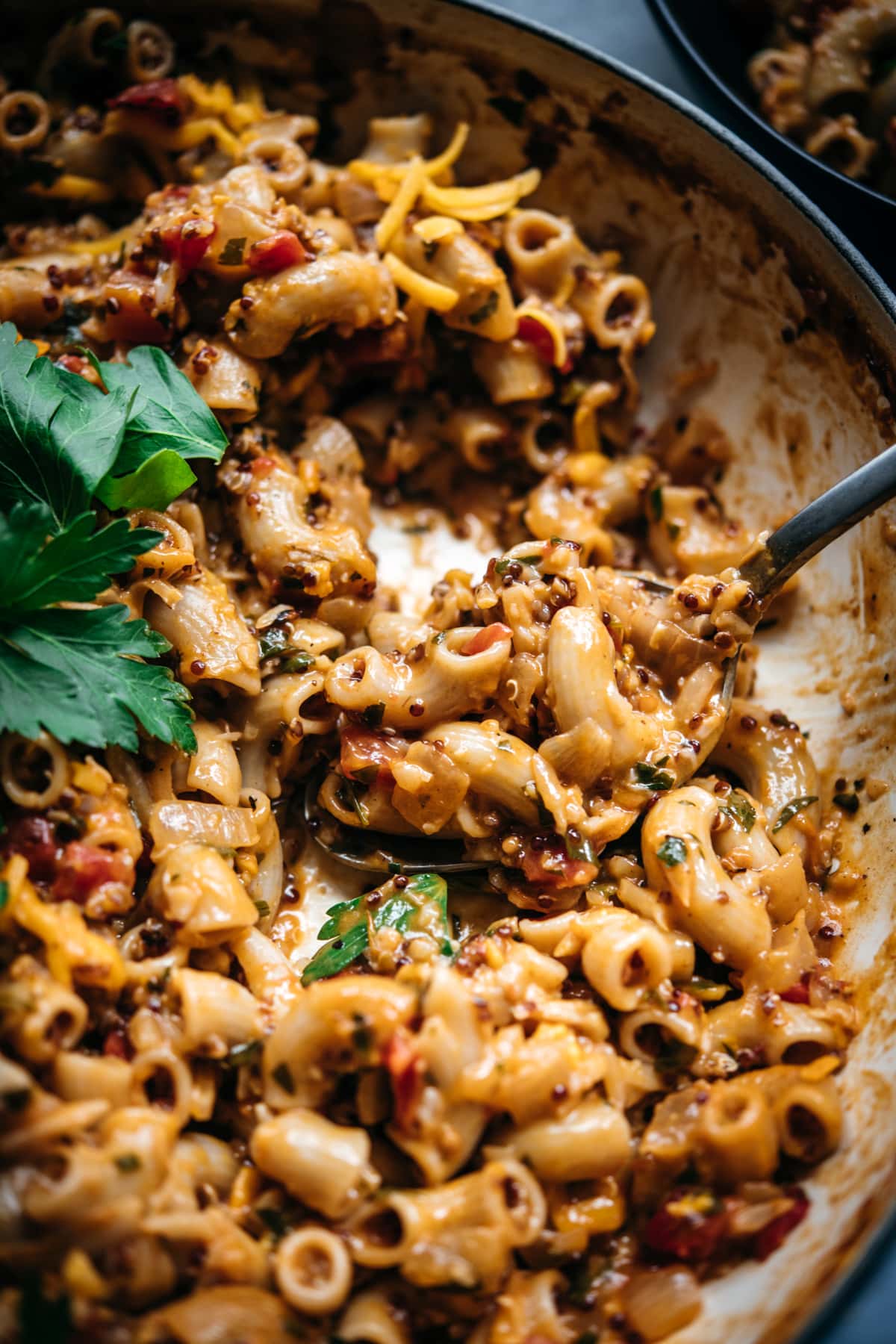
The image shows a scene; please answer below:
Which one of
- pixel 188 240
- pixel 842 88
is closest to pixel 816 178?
pixel 842 88

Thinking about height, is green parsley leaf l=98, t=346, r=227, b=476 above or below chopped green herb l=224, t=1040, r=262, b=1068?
above

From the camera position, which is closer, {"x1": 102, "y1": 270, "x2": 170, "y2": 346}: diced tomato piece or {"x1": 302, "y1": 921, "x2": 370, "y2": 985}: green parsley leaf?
{"x1": 302, "y1": 921, "x2": 370, "y2": 985}: green parsley leaf

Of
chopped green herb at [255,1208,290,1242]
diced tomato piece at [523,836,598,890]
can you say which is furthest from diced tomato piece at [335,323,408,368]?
chopped green herb at [255,1208,290,1242]

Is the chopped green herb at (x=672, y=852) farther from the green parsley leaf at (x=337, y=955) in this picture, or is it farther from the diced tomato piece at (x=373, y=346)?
the diced tomato piece at (x=373, y=346)

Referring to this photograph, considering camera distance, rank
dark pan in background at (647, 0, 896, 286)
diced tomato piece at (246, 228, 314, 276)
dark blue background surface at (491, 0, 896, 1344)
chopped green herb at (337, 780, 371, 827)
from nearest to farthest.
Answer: chopped green herb at (337, 780, 371, 827) < diced tomato piece at (246, 228, 314, 276) < dark pan in background at (647, 0, 896, 286) < dark blue background surface at (491, 0, 896, 1344)

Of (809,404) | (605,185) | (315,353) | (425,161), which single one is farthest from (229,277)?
(809,404)

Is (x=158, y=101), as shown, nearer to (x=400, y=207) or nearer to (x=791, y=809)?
(x=400, y=207)

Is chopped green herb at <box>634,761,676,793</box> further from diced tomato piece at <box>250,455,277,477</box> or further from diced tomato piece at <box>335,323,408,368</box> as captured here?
diced tomato piece at <box>335,323,408,368</box>
